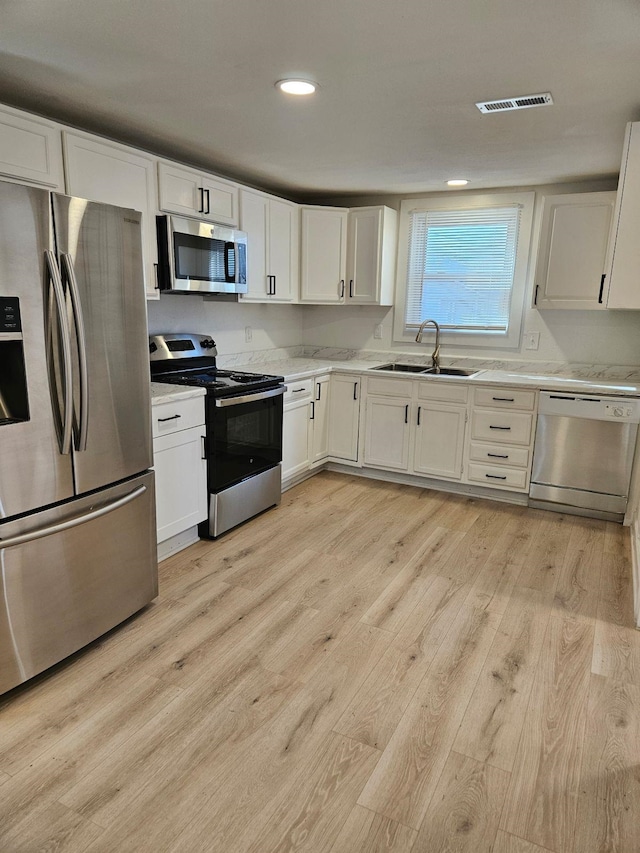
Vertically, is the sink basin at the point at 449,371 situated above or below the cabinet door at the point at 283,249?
below

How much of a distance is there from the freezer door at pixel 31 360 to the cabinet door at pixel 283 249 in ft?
7.97

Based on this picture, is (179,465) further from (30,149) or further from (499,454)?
(499,454)

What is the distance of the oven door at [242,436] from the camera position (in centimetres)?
316

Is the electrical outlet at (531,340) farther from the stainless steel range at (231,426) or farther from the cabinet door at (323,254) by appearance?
the stainless steel range at (231,426)

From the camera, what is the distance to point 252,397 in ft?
11.1

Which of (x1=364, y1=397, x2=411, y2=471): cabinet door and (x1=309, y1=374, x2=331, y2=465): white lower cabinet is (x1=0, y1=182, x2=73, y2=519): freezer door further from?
(x1=364, y1=397, x2=411, y2=471): cabinet door

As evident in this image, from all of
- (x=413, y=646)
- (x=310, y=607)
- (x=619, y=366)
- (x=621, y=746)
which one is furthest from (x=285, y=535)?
(x=619, y=366)

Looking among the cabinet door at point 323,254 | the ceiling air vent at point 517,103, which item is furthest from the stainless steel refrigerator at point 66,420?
the cabinet door at point 323,254

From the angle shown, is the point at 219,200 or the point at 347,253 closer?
the point at 219,200

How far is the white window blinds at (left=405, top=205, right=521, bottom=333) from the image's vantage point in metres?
4.38

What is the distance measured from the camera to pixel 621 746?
1.82 m

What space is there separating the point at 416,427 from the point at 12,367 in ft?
9.79

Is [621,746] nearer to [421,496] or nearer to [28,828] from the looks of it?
[28,828]

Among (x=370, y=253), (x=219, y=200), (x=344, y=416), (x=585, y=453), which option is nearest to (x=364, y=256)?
(x=370, y=253)
